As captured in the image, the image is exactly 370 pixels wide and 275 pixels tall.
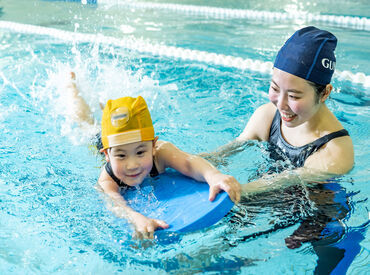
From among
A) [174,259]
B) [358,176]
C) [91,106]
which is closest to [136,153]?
[174,259]

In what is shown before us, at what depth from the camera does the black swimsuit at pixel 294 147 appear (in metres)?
2.46

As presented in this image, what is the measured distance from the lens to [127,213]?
2.32 meters

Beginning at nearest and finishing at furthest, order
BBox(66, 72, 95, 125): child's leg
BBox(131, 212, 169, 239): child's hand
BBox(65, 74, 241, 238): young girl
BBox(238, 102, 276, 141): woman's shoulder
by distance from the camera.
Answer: BBox(131, 212, 169, 239): child's hand → BBox(65, 74, 241, 238): young girl → BBox(238, 102, 276, 141): woman's shoulder → BBox(66, 72, 95, 125): child's leg

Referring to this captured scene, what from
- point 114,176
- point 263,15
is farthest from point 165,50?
point 114,176

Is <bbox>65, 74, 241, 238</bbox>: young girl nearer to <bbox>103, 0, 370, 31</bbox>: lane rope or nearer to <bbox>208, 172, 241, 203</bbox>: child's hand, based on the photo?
<bbox>208, 172, 241, 203</bbox>: child's hand

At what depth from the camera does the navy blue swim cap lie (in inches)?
90.1

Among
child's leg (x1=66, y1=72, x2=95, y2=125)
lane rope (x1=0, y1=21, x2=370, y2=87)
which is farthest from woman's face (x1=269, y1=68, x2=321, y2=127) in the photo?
lane rope (x1=0, y1=21, x2=370, y2=87)

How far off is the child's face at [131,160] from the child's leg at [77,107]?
1563 millimetres

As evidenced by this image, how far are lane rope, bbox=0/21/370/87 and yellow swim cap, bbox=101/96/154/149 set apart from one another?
342 centimetres

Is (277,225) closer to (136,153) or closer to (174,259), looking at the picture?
(174,259)

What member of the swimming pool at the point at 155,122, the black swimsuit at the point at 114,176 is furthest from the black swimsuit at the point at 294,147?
the black swimsuit at the point at 114,176

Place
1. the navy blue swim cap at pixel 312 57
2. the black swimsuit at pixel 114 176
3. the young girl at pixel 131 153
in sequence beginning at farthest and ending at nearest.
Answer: the black swimsuit at pixel 114 176, the young girl at pixel 131 153, the navy blue swim cap at pixel 312 57

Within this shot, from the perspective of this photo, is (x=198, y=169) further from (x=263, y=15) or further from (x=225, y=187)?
(x=263, y=15)

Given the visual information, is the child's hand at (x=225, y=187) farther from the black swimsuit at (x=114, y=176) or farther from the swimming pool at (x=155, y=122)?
the black swimsuit at (x=114, y=176)
